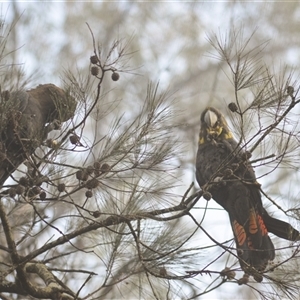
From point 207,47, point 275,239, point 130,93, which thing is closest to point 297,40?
point 207,47

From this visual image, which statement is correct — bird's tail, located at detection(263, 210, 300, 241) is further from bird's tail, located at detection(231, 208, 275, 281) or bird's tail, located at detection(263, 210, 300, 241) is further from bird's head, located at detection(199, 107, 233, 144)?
bird's head, located at detection(199, 107, 233, 144)

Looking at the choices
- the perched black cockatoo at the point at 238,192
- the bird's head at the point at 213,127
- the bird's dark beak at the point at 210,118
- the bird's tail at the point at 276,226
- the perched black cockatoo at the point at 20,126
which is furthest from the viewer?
the bird's dark beak at the point at 210,118

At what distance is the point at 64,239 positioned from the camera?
6.57 ft

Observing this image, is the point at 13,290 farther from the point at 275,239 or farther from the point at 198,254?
the point at 275,239

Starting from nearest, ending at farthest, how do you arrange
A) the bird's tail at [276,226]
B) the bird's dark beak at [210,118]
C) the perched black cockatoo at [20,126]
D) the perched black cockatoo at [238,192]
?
the perched black cockatoo at [20,126] → the perched black cockatoo at [238,192] → the bird's tail at [276,226] → the bird's dark beak at [210,118]

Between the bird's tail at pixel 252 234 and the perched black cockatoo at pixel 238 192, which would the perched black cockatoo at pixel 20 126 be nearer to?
the perched black cockatoo at pixel 238 192

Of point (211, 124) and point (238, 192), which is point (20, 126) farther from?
point (211, 124)

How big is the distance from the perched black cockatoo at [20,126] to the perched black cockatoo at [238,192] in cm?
44

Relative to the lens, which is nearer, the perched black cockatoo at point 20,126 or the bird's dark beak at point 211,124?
the perched black cockatoo at point 20,126

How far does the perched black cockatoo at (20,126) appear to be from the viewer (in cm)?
178

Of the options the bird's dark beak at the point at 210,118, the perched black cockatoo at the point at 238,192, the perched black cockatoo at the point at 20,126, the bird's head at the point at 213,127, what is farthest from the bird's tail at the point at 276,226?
the perched black cockatoo at the point at 20,126

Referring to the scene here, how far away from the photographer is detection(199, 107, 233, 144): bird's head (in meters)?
2.73

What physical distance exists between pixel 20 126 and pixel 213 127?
114 centimetres

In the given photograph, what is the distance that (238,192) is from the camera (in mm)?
2438
